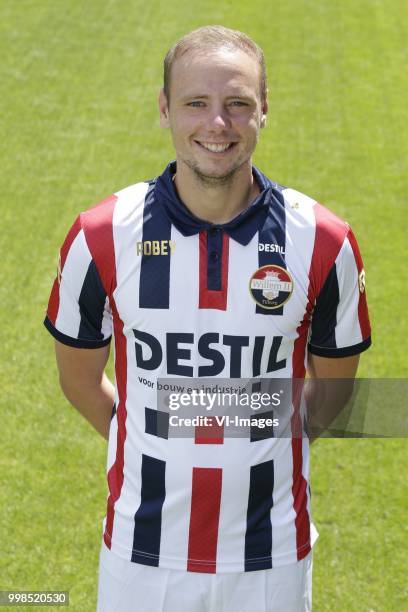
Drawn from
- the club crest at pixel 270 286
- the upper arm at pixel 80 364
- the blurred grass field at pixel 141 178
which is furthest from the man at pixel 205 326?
the blurred grass field at pixel 141 178

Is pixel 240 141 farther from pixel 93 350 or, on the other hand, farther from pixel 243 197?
pixel 93 350

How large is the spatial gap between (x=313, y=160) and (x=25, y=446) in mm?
4357

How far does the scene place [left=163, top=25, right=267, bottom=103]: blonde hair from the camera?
2199 millimetres

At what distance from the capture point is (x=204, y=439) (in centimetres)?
235

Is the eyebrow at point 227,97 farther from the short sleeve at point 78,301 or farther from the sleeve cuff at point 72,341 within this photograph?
the sleeve cuff at point 72,341

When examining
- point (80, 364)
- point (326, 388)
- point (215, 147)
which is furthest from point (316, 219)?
point (80, 364)

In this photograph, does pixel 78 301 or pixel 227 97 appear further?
pixel 78 301

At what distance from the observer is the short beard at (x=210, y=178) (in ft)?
7.23

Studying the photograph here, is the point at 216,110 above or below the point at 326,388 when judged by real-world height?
above

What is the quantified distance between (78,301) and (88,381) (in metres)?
0.37

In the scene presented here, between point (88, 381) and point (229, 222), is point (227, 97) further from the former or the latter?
point (88, 381)

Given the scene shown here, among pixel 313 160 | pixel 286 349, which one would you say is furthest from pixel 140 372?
pixel 313 160

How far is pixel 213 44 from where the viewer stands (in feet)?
7.21

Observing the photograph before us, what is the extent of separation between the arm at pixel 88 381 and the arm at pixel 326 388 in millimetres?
608
